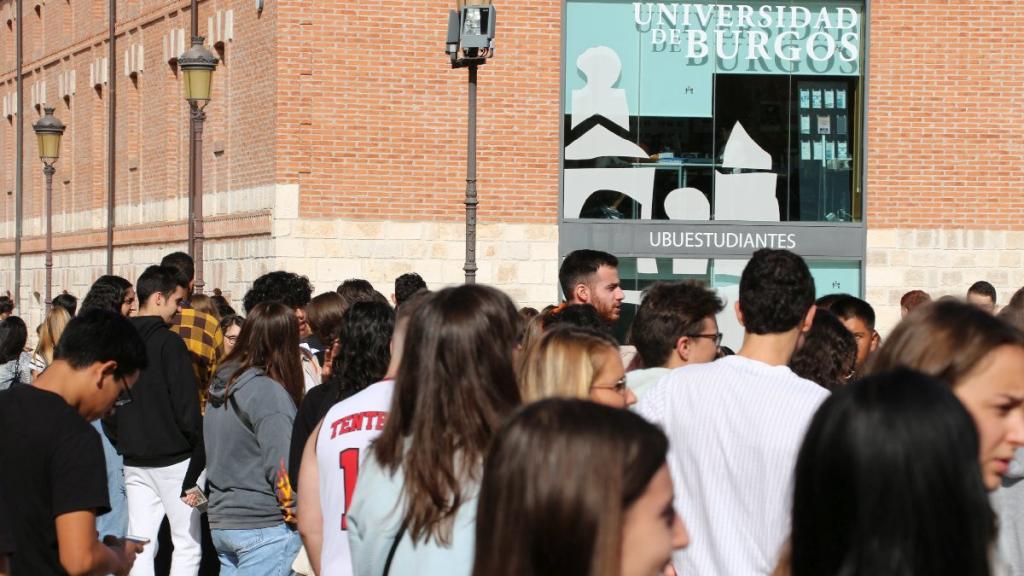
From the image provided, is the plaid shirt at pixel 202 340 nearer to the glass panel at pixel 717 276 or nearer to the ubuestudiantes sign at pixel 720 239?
the glass panel at pixel 717 276

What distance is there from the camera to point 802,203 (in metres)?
24.9

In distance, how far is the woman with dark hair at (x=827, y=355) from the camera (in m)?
7.29

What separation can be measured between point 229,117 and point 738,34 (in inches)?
328

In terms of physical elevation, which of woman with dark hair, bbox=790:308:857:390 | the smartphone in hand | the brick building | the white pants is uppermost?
the brick building

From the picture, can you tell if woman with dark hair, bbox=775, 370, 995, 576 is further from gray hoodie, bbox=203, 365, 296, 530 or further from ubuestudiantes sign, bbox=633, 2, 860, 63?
ubuestudiantes sign, bbox=633, 2, 860, 63

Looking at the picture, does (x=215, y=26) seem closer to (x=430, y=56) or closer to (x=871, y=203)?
(x=430, y=56)

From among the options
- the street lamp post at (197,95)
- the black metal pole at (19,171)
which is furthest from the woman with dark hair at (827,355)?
the black metal pole at (19,171)

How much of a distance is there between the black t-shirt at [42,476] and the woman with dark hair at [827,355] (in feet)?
10.8

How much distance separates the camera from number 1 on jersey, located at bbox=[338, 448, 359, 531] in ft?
17.3

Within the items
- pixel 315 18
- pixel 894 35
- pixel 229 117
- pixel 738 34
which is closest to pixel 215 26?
pixel 229 117

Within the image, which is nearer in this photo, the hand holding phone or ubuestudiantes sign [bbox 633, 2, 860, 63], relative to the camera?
the hand holding phone

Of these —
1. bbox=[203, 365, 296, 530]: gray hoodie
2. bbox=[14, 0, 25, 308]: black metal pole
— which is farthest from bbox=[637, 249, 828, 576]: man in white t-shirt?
bbox=[14, 0, 25, 308]: black metal pole

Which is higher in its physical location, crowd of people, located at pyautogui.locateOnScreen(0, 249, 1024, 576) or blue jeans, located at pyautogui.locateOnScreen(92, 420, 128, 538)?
crowd of people, located at pyautogui.locateOnScreen(0, 249, 1024, 576)

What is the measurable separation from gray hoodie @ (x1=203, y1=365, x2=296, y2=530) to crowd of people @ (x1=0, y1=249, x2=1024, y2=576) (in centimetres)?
1
